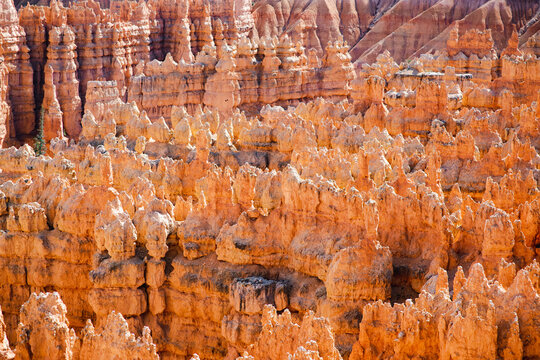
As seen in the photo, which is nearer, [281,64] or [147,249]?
[147,249]

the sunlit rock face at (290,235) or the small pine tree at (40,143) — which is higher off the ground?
the sunlit rock face at (290,235)

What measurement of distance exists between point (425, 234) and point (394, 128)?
1070 cm

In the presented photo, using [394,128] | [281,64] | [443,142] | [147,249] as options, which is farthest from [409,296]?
[281,64]

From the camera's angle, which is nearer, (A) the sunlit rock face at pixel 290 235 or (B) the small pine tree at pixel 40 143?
(A) the sunlit rock face at pixel 290 235

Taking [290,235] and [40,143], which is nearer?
[290,235]

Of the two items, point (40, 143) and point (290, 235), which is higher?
point (290, 235)

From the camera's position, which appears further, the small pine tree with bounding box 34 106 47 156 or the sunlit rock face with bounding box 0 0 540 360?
the small pine tree with bounding box 34 106 47 156

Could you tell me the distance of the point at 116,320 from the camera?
1024cm

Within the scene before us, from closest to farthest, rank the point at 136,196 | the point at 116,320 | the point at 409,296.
Answer: the point at 116,320 < the point at 409,296 < the point at 136,196

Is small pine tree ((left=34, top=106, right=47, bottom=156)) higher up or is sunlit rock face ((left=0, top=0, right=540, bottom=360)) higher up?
sunlit rock face ((left=0, top=0, right=540, bottom=360))

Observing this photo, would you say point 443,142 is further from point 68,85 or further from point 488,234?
point 68,85

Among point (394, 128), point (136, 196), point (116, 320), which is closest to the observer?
point (116, 320)

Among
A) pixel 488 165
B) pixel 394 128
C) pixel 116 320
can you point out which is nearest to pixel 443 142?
pixel 488 165

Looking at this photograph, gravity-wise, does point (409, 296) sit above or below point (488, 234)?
below
